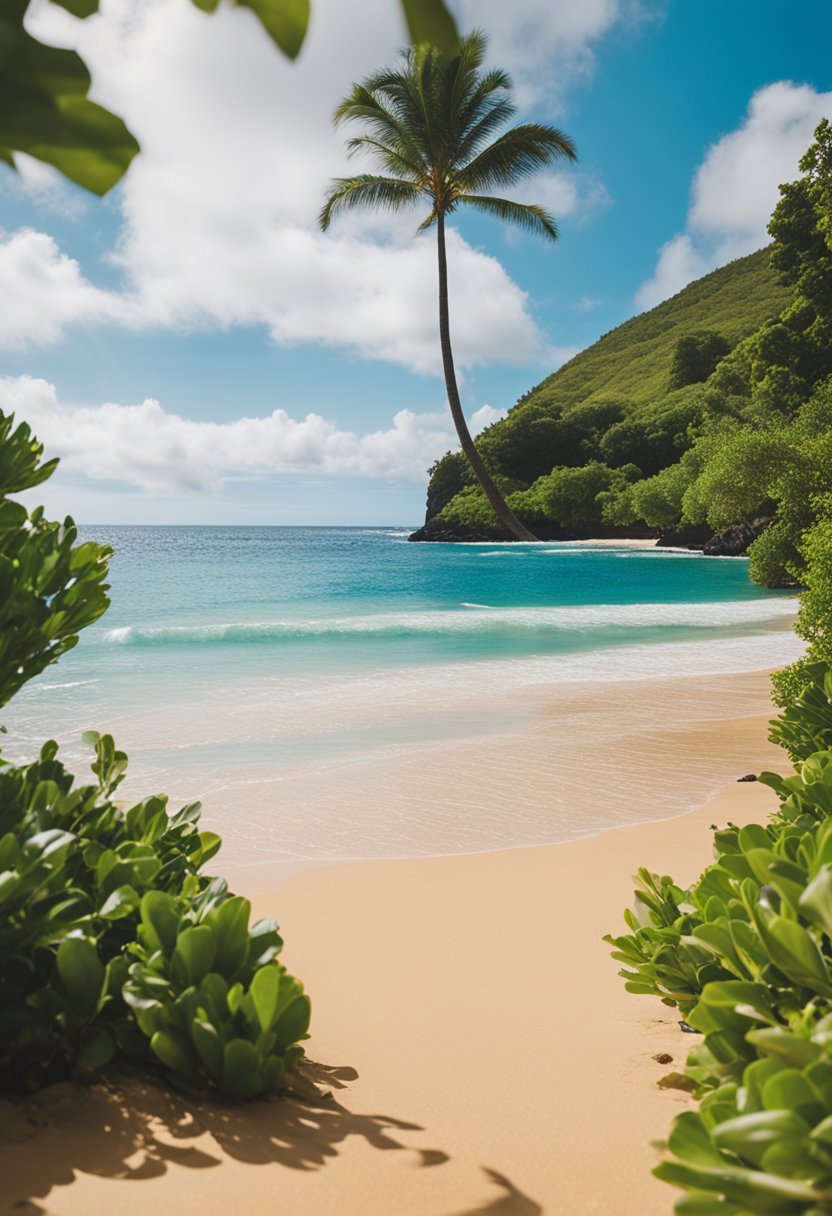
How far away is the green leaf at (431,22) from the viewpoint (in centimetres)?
46

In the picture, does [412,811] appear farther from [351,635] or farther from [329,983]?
[351,635]

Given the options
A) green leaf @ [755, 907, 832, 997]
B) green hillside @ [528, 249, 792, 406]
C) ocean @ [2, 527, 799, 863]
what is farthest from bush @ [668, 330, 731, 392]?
green leaf @ [755, 907, 832, 997]

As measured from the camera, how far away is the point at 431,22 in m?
0.46

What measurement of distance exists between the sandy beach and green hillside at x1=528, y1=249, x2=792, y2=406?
100449 millimetres

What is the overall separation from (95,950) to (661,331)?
148111 mm

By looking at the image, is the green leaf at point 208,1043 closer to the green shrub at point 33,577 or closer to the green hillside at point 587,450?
the green shrub at point 33,577

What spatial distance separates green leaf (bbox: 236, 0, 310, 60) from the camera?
1.66 ft

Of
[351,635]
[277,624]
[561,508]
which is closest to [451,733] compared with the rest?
[351,635]

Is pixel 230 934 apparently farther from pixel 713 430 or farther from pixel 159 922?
pixel 713 430

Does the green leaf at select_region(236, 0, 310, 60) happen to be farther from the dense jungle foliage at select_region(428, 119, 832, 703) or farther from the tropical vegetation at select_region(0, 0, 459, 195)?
the dense jungle foliage at select_region(428, 119, 832, 703)

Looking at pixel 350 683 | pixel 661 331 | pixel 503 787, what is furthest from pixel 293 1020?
pixel 661 331

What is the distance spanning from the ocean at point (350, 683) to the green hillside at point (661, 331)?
265 ft

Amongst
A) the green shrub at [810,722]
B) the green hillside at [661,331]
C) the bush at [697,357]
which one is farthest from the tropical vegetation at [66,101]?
the green hillside at [661,331]

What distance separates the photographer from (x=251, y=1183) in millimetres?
1568
